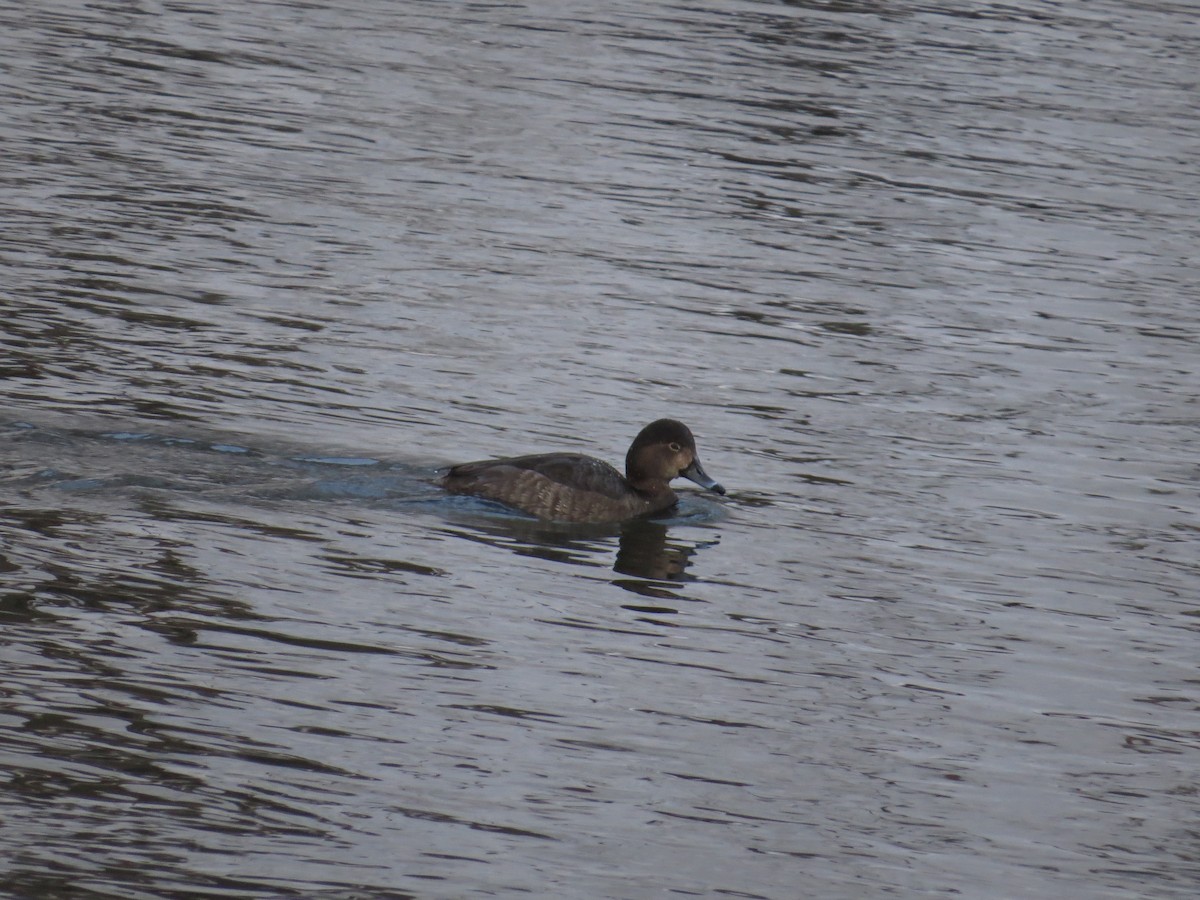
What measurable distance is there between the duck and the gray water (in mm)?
159

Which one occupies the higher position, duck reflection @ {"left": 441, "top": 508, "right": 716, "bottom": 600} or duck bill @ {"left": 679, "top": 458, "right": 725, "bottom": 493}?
duck bill @ {"left": 679, "top": 458, "right": 725, "bottom": 493}

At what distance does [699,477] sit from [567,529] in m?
0.94

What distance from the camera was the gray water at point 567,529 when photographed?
735cm

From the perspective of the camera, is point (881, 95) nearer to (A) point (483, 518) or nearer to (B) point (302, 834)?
(A) point (483, 518)

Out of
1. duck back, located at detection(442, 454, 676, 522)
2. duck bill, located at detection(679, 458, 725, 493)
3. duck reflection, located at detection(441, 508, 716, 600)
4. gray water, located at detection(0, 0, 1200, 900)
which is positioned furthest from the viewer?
duck bill, located at detection(679, 458, 725, 493)

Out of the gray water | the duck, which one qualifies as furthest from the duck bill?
the gray water

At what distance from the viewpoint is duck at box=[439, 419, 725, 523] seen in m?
11.5

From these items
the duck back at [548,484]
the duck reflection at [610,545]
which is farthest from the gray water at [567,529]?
the duck back at [548,484]

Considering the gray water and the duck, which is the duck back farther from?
the gray water

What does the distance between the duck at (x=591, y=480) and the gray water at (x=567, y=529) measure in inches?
6.3

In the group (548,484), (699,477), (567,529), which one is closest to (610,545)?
(567,529)

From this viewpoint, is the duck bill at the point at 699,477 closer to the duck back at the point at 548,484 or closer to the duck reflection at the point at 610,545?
the duck reflection at the point at 610,545

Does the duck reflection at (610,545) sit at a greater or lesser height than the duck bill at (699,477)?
lesser

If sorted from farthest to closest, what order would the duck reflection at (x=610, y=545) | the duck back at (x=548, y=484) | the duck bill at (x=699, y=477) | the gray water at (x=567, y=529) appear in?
the duck bill at (x=699, y=477) < the duck back at (x=548, y=484) < the duck reflection at (x=610, y=545) < the gray water at (x=567, y=529)
